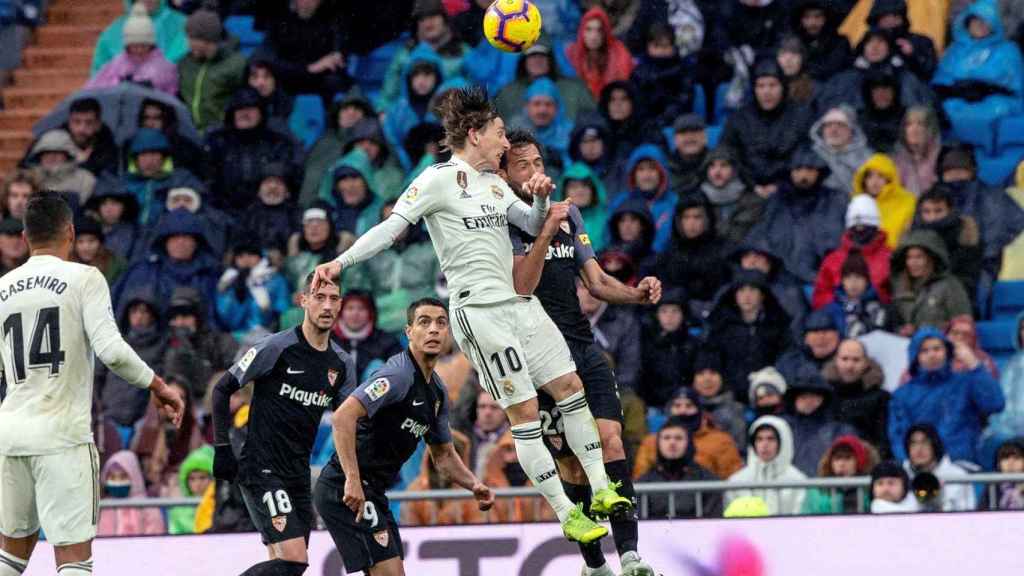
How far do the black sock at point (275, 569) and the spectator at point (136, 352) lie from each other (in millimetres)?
5013

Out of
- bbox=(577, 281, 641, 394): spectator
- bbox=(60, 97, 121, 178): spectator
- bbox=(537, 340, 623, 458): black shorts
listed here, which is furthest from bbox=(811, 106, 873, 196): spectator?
bbox=(60, 97, 121, 178): spectator

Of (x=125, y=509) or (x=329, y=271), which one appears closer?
(x=329, y=271)

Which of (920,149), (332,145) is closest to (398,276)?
(332,145)

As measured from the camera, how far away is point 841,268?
642 inches

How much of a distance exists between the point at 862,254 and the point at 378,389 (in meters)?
6.19

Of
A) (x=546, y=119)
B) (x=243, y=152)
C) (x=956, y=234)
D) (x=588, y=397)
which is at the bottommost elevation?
(x=588, y=397)

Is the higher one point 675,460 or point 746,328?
point 746,328

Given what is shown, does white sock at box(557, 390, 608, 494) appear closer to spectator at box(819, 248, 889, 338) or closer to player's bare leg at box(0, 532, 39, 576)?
player's bare leg at box(0, 532, 39, 576)

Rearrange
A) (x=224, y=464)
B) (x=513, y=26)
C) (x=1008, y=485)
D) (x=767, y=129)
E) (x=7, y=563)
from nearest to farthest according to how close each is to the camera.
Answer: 1. (x=7, y=563)
2. (x=224, y=464)
3. (x=513, y=26)
4. (x=1008, y=485)
5. (x=767, y=129)

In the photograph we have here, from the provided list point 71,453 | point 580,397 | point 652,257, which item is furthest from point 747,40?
point 71,453

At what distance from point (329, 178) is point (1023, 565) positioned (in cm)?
779

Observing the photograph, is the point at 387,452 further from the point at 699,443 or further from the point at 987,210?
the point at 987,210

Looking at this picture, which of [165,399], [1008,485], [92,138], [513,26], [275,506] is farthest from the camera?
[92,138]

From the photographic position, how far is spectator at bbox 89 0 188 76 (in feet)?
66.2
